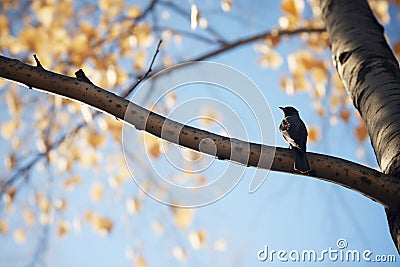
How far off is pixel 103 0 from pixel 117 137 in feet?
3.54

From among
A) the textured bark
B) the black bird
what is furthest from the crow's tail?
the textured bark

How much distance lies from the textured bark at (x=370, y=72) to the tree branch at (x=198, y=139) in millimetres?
88

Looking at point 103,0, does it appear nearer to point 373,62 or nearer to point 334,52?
point 334,52

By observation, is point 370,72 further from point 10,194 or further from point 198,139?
point 10,194

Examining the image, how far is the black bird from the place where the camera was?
1.14 meters

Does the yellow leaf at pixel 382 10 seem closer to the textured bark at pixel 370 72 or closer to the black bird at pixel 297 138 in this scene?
the textured bark at pixel 370 72

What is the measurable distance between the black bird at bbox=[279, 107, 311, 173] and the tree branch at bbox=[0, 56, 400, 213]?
0.06ft

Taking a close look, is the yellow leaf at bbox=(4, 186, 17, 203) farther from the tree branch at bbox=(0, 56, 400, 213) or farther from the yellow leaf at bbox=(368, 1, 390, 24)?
the yellow leaf at bbox=(368, 1, 390, 24)

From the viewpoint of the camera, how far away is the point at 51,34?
10.5ft

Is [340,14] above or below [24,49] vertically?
below

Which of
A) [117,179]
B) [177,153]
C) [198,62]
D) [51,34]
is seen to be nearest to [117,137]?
[117,179]

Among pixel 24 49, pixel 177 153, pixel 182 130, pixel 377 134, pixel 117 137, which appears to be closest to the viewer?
pixel 182 130

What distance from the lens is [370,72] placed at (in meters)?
1.40

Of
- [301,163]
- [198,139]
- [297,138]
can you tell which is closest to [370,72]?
[297,138]
